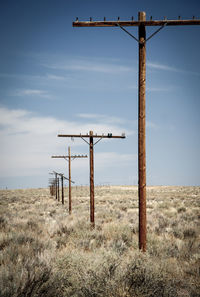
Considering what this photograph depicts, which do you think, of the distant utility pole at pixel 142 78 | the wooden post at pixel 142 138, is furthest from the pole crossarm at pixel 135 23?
the wooden post at pixel 142 138

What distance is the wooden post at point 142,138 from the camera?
24.2 feet

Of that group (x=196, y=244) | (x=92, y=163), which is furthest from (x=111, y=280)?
(x=92, y=163)

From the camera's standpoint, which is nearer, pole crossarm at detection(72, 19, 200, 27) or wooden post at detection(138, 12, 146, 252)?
pole crossarm at detection(72, 19, 200, 27)

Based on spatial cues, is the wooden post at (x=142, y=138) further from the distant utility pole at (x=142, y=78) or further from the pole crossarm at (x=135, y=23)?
the pole crossarm at (x=135, y=23)

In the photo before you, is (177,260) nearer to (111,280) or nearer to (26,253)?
(111,280)

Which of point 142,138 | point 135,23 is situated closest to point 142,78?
point 135,23

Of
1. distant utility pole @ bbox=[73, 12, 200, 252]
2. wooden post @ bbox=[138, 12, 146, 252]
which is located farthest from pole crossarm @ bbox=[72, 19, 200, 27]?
wooden post @ bbox=[138, 12, 146, 252]

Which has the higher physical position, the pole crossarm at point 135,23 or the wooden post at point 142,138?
the pole crossarm at point 135,23

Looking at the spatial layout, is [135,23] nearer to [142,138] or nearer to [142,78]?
[142,78]

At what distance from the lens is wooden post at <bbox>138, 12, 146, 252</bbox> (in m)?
7.39

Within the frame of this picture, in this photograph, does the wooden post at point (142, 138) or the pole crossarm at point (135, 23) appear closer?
the pole crossarm at point (135, 23)

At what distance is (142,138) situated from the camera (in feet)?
24.8

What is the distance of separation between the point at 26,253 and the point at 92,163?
26.7 feet

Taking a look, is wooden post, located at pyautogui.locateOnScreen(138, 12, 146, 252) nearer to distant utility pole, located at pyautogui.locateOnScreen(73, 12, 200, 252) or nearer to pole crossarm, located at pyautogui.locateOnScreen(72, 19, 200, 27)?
distant utility pole, located at pyautogui.locateOnScreen(73, 12, 200, 252)
